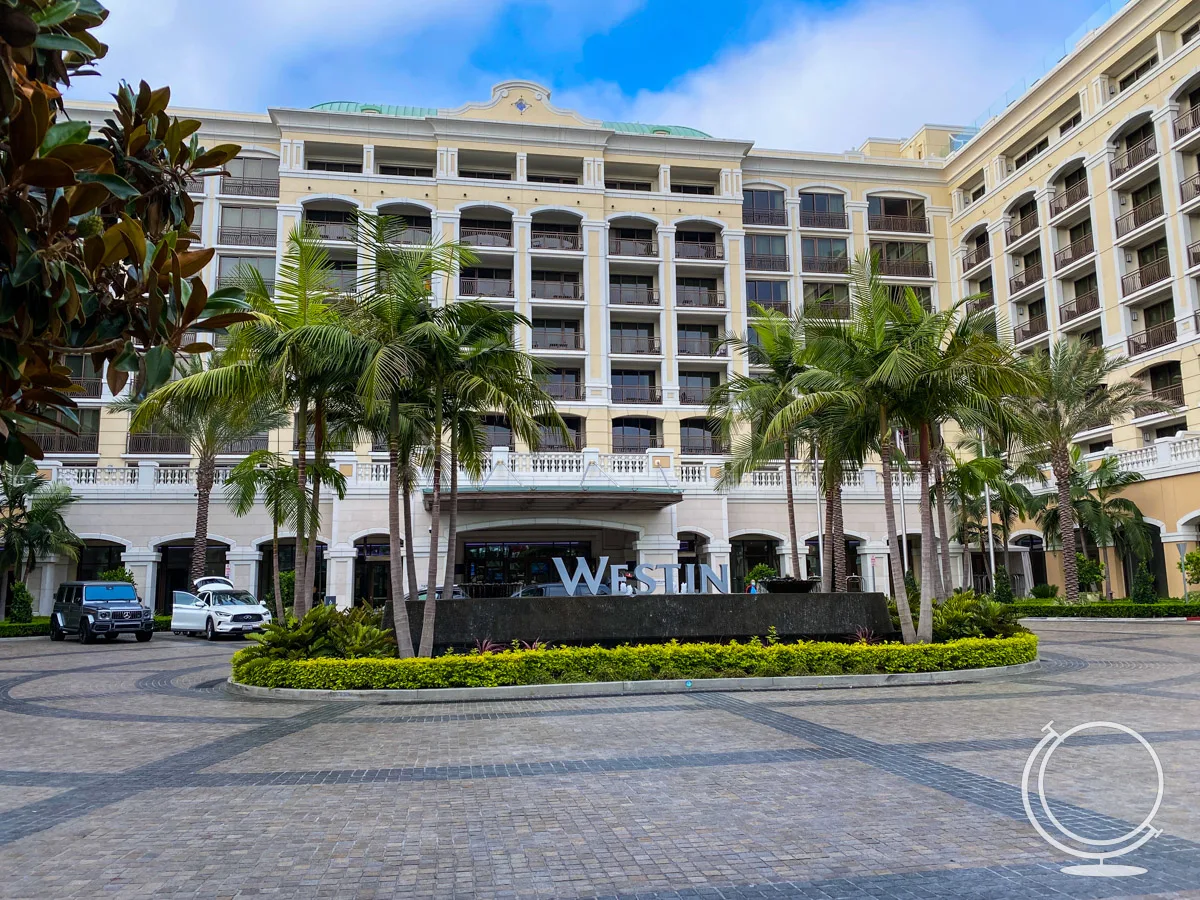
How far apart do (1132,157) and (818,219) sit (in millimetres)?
15764

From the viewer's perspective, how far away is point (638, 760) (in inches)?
366

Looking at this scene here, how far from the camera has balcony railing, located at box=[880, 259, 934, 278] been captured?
5112 cm

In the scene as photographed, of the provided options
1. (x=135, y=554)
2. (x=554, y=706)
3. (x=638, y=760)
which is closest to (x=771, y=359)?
(x=554, y=706)

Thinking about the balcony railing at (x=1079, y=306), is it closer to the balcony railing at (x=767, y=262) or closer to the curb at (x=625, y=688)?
the balcony railing at (x=767, y=262)

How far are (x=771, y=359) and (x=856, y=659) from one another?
32.5 ft

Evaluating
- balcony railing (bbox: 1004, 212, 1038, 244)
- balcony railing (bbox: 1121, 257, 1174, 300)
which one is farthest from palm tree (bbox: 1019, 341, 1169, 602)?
balcony railing (bbox: 1004, 212, 1038, 244)

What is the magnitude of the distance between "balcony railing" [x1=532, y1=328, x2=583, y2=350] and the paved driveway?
33026mm

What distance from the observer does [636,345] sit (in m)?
46.3

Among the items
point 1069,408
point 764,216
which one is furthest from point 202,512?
point 764,216

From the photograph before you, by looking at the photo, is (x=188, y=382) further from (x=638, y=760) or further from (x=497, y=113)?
(x=497, y=113)

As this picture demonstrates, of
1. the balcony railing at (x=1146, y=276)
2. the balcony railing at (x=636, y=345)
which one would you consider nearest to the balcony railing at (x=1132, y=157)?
the balcony railing at (x=1146, y=276)

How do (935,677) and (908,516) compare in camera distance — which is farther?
(908,516)

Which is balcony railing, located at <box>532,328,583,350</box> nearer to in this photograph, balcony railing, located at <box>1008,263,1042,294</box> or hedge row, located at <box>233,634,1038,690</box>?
balcony railing, located at <box>1008,263,1042,294</box>

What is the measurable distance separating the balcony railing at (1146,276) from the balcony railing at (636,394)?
21.9m
